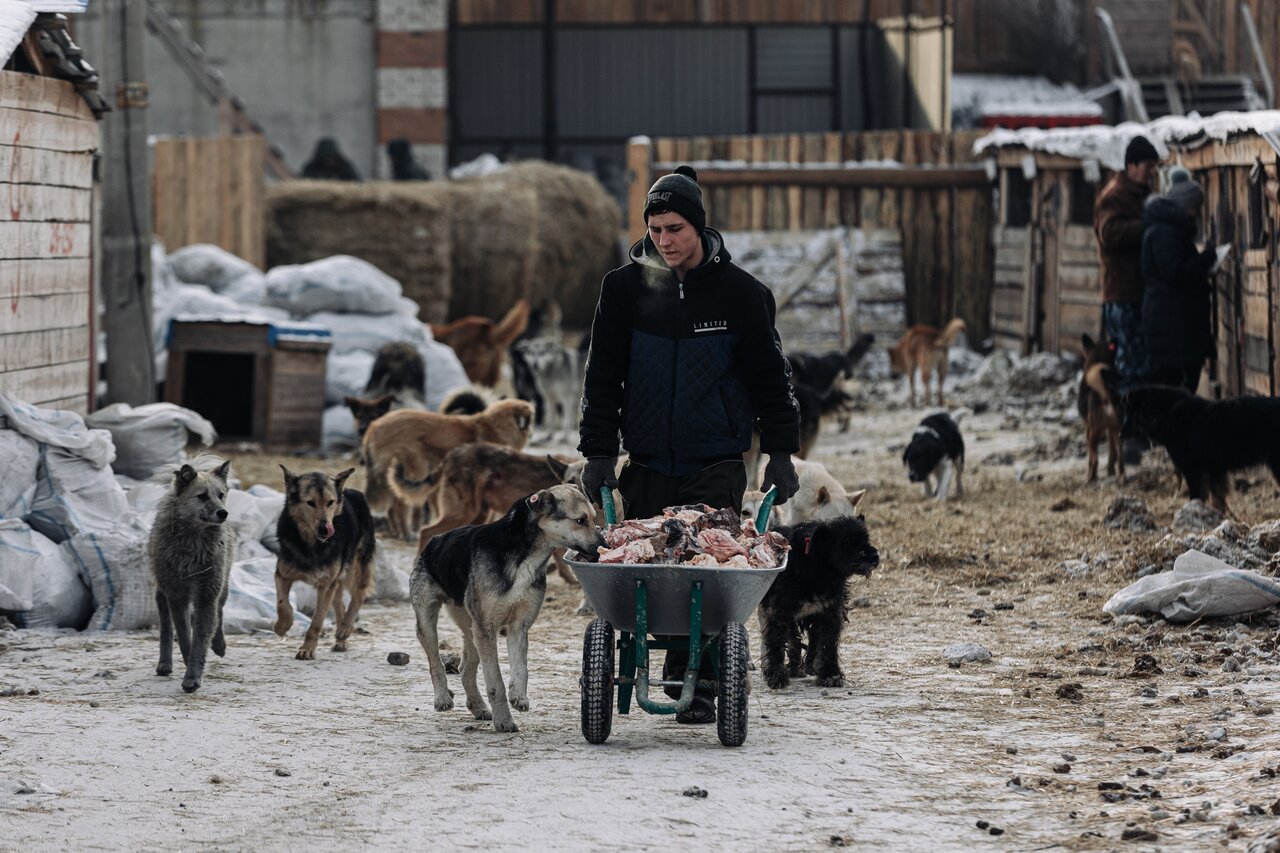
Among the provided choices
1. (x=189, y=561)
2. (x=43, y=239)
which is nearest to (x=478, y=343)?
(x=43, y=239)

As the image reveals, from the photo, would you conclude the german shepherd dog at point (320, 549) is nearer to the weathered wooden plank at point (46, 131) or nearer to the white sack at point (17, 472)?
the white sack at point (17, 472)

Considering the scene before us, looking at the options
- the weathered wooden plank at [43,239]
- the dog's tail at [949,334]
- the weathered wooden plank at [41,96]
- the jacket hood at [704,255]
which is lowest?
the dog's tail at [949,334]

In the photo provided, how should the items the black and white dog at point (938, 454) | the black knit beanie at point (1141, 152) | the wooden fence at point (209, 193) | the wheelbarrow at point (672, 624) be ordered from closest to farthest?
the wheelbarrow at point (672, 624) < the black and white dog at point (938, 454) < the black knit beanie at point (1141, 152) < the wooden fence at point (209, 193)

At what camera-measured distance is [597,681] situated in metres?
6.08

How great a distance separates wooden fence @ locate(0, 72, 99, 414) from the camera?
10.4 meters

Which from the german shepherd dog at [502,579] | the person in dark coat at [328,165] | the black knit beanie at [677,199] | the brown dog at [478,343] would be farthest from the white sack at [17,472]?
the person in dark coat at [328,165]

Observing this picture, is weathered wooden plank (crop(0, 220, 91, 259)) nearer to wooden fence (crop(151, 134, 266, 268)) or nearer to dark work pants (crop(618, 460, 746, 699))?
dark work pants (crop(618, 460, 746, 699))

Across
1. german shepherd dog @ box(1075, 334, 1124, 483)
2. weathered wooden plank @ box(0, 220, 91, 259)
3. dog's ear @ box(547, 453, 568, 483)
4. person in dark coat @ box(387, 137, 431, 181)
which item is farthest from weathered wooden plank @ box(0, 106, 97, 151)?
person in dark coat @ box(387, 137, 431, 181)

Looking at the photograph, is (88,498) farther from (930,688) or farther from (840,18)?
(840,18)

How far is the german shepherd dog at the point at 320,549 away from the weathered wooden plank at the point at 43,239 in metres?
3.02

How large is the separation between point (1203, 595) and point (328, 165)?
65.0ft

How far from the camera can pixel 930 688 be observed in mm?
7227

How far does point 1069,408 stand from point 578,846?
1322cm

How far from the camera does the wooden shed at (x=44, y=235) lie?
1038 cm
